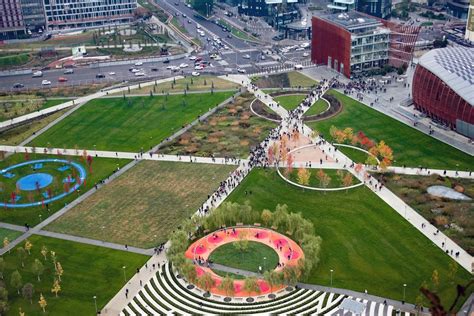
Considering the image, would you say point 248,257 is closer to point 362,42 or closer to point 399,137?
point 399,137

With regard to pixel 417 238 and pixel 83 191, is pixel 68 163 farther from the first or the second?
pixel 417 238

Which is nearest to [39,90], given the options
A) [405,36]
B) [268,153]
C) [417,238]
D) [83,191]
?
[83,191]

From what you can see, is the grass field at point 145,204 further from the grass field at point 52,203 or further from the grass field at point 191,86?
the grass field at point 191,86

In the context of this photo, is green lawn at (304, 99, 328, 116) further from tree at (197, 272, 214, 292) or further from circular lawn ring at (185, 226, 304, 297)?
tree at (197, 272, 214, 292)

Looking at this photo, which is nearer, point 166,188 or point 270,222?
point 270,222

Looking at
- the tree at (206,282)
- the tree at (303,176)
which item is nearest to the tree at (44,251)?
the tree at (206,282)

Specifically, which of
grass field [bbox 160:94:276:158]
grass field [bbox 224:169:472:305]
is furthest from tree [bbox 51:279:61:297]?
grass field [bbox 160:94:276:158]
